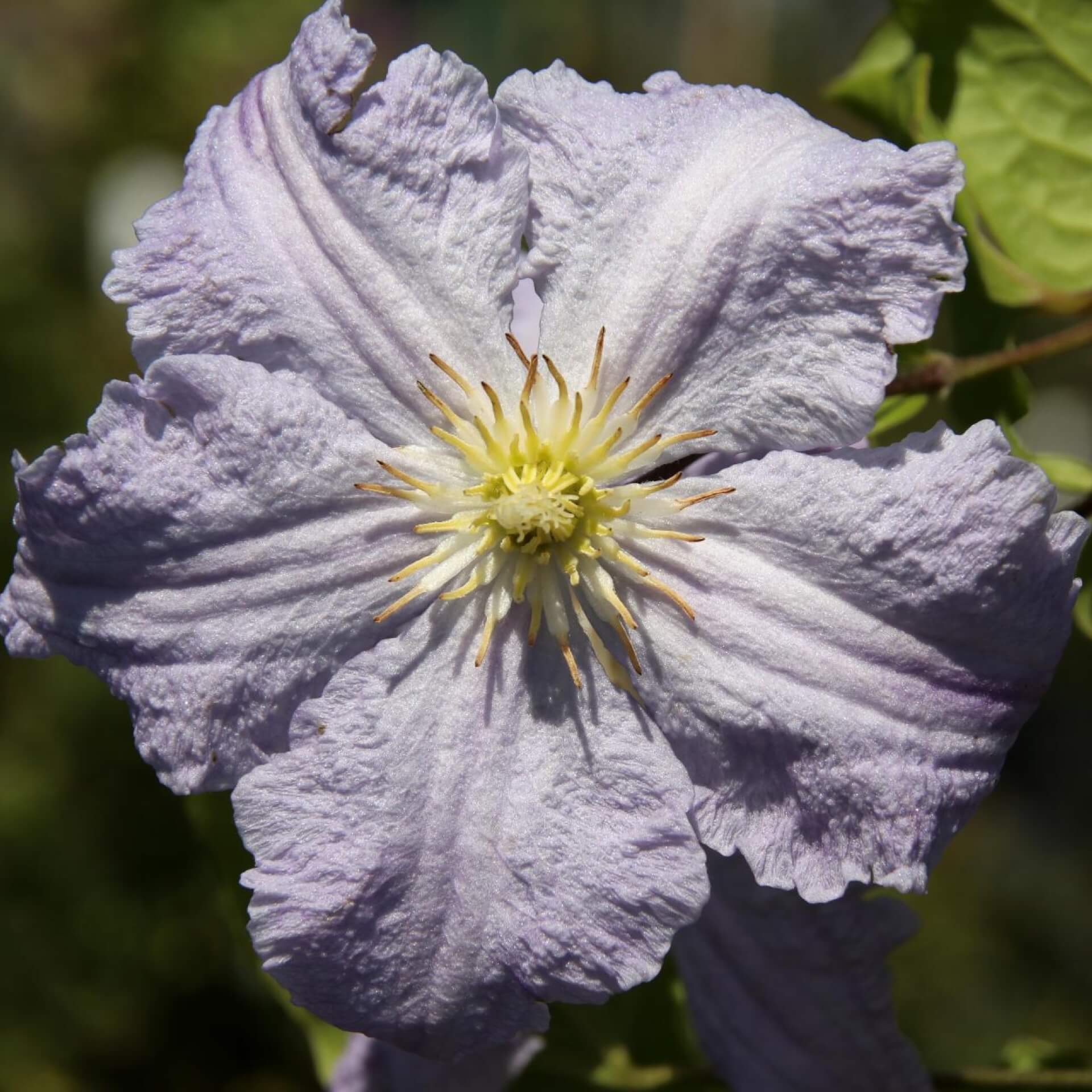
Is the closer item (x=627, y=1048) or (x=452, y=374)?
(x=452, y=374)

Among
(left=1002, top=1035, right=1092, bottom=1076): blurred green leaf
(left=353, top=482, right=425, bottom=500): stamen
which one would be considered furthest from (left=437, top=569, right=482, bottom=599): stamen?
(left=1002, top=1035, right=1092, bottom=1076): blurred green leaf

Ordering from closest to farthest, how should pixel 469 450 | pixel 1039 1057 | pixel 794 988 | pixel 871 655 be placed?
pixel 871 655 < pixel 469 450 < pixel 794 988 < pixel 1039 1057

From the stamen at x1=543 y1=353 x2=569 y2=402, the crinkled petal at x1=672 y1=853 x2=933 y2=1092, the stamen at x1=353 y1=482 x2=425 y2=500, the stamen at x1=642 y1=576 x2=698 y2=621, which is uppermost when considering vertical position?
the stamen at x1=543 y1=353 x2=569 y2=402

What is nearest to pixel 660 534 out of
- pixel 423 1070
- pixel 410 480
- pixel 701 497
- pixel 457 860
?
pixel 701 497

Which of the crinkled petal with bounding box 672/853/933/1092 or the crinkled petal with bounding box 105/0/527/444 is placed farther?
the crinkled petal with bounding box 672/853/933/1092

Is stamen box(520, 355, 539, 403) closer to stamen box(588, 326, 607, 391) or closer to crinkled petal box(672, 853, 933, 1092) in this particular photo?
stamen box(588, 326, 607, 391)

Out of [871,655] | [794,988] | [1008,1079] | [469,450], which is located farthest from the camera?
[1008,1079]

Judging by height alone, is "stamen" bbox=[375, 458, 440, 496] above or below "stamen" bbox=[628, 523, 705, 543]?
above

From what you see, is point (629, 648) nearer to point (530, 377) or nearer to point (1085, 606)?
point (530, 377)
